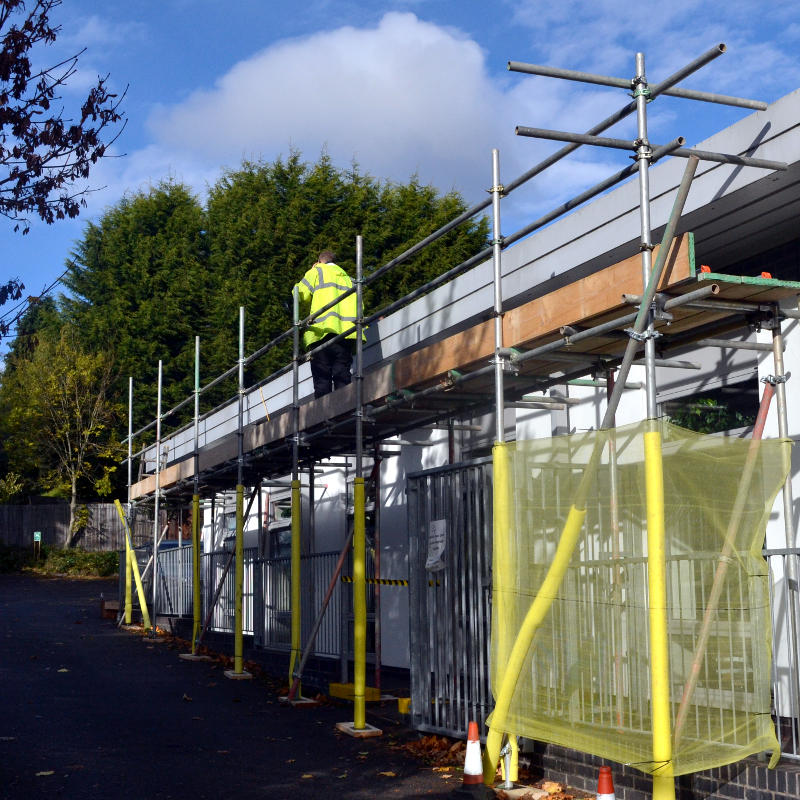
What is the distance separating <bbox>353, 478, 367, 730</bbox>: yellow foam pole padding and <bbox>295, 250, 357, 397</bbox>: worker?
3.01 meters

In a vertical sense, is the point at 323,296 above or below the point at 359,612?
above

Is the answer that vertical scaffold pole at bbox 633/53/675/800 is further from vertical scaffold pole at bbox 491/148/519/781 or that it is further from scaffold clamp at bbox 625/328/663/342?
vertical scaffold pole at bbox 491/148/519/781

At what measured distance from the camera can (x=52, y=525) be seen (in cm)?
4006

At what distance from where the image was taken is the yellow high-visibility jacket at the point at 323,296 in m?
12.6

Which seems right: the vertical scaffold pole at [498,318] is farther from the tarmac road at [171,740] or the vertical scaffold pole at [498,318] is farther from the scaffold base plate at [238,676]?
the scaffold base plate at [238,676]

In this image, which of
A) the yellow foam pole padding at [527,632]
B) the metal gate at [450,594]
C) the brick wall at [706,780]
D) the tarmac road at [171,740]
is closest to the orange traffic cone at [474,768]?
the yellow foam pole padding at [527,632]

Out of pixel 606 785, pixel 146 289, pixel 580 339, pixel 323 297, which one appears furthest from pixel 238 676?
pixel 146 289

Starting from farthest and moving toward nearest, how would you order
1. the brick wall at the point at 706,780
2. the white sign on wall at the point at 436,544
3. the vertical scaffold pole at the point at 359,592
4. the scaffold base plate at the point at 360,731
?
the vertical scaffold pole at the point at 359,592 < the scaffold base plate at the point at 360,731 < the white sign on wall at the point at 436,544 < the brick wall at the point at 706,780

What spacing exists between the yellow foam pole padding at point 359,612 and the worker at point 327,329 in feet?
9.89

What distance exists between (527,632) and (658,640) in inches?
49.3

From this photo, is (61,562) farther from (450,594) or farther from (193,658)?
(450,594)

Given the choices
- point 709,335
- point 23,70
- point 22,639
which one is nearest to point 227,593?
point 22,639

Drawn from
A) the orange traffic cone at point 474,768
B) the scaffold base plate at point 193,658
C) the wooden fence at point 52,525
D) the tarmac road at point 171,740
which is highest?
the wooden fence at point 52,525

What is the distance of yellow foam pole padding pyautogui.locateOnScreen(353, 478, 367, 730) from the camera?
31.5 ft
